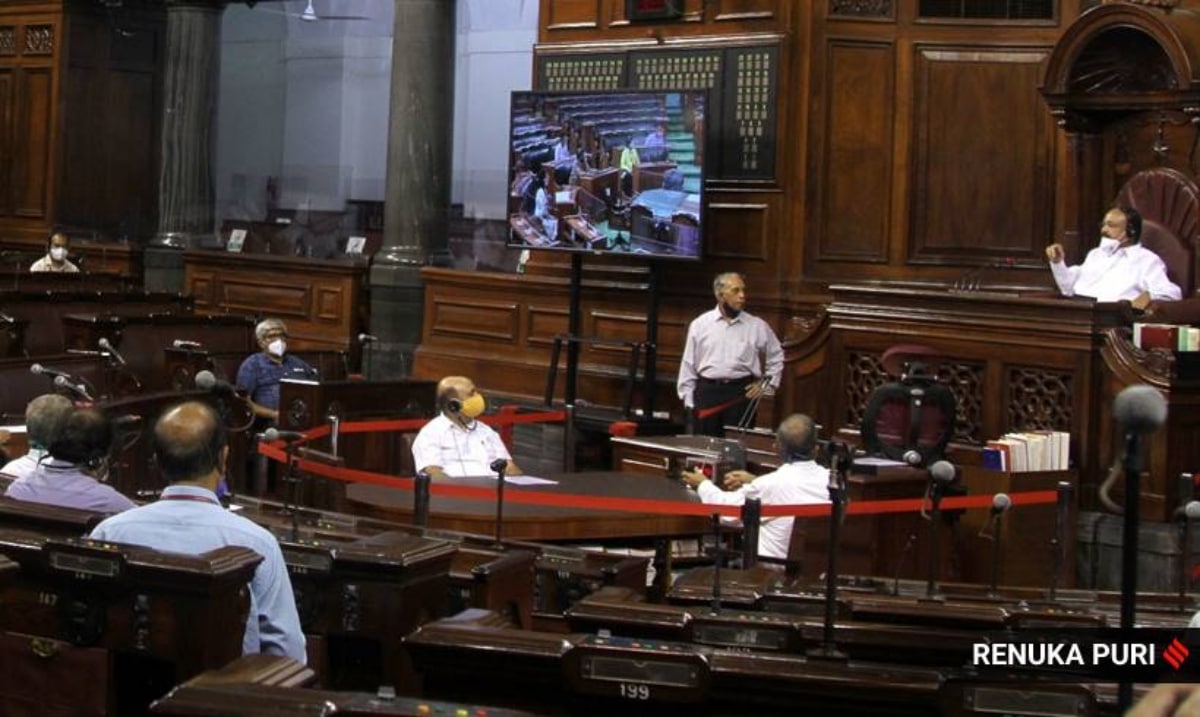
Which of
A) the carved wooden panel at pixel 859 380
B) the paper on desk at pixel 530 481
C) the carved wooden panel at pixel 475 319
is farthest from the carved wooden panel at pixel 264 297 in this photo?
the paper on desk at pixel 530 481

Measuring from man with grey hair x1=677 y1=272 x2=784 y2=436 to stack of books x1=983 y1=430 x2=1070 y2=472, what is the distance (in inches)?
104

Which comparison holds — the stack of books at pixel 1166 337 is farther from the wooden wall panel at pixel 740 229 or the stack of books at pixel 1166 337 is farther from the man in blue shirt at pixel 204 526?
the man in blue shirt at pixel 204 526

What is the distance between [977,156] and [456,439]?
224 inches

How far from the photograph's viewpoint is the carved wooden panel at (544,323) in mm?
15133

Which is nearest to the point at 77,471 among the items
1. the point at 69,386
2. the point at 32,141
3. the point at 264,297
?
the point at 69,386

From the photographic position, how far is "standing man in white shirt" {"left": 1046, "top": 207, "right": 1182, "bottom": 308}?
11.4 metres

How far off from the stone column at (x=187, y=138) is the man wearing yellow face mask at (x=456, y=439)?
10.1 meters

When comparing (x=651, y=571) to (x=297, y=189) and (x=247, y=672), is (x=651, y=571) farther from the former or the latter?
(x=297, y=189)

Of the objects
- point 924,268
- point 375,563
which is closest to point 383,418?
point 924,268

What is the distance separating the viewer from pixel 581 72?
15.2 meters

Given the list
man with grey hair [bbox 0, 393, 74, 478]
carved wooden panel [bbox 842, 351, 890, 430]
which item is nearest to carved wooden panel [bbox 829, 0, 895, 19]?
carved wooden panel [bbox 842, 351, 890, 430]

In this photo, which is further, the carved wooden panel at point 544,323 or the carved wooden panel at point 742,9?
the carved wooden panel at point 544,323

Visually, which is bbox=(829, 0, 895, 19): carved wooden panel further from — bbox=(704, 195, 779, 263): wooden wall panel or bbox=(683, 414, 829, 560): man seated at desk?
bbox=(683, 414, 829, 560): man seated at desk

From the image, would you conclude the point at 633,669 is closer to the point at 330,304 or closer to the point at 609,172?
the point at 609,172
